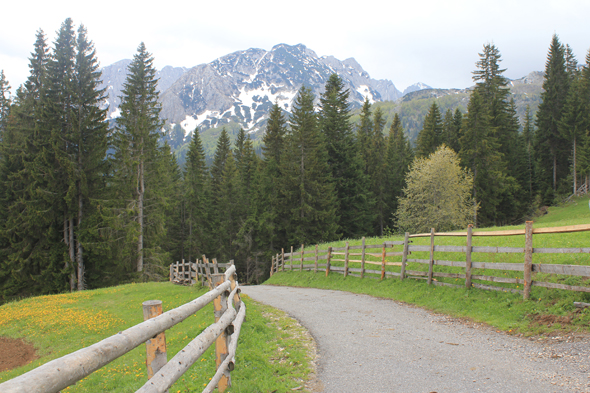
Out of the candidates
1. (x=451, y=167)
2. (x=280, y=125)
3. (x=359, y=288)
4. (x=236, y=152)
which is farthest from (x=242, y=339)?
(x=236, y=152)

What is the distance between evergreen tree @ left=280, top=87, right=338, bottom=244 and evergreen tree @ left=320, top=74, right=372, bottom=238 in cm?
364

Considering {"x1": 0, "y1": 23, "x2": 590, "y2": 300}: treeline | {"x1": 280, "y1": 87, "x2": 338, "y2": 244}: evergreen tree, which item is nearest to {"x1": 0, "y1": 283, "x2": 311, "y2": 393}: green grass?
{"x1": 0, "y1": 23, "x2": 590, "y2": 300}: treeline

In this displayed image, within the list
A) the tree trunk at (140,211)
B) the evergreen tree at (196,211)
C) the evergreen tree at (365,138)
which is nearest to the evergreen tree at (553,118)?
the evergreen tree at (365,138)

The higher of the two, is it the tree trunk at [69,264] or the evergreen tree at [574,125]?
the evergreen tree at [574,125]

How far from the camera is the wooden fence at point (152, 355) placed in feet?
5.07

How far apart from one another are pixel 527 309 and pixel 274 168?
32703 mm

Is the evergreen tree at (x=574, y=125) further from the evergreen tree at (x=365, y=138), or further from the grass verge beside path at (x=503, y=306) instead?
the grass verge beside path at (x=503, y=306)

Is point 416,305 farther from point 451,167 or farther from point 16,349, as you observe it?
point 451,167

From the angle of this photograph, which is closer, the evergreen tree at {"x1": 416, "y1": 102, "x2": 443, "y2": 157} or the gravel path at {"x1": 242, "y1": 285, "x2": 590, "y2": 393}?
the gravel path at {"x1": 242, "y1": 285, "x2": 590, "y2": 393}

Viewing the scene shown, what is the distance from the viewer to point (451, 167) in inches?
1262

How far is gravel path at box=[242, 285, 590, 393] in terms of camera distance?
4.86 meters

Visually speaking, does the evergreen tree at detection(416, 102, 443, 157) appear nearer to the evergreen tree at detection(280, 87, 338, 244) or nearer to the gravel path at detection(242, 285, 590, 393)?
the evergreen tree at detection(280, 87, 338, 244)

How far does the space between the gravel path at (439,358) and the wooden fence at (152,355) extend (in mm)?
1727

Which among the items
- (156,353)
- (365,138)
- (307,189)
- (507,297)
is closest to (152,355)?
(156,353)
